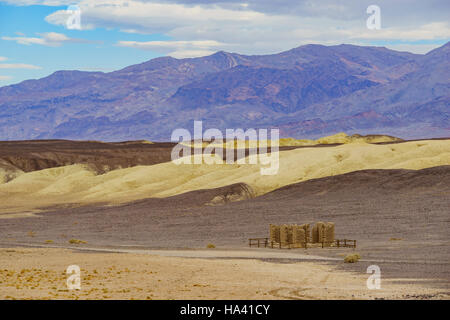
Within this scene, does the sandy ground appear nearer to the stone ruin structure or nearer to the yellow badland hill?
the stone ruin structure

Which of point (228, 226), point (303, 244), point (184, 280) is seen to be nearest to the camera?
point (184, 280)

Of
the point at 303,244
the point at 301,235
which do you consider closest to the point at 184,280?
the point at 303,244

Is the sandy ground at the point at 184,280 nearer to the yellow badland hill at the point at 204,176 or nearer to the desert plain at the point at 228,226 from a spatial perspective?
the desert plain at the point at 228,226

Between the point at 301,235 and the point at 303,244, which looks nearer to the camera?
the point at 303,244

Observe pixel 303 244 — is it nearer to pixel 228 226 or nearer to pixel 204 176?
pixel 228 226

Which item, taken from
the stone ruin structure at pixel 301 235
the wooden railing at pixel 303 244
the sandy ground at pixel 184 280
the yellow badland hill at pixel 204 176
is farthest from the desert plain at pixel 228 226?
the stone ruin structure at pixel 301 235

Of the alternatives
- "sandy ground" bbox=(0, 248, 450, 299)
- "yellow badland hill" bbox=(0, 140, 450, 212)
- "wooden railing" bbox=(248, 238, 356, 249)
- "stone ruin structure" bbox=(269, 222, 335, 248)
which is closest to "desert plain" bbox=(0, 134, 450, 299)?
"sandy ground" bbox=(0, 248, 450, 299)

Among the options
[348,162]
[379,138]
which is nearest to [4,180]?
[348,162]
